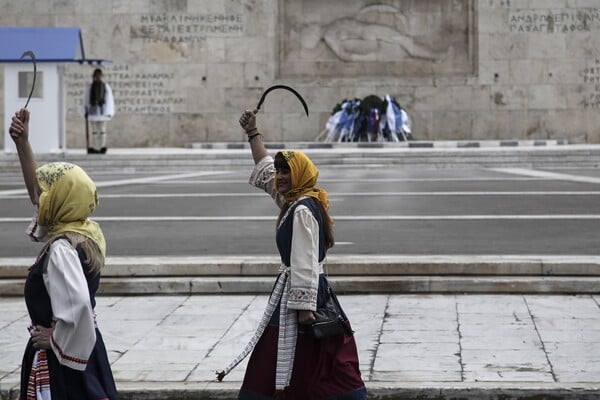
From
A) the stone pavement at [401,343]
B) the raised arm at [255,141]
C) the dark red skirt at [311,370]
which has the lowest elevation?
the stone pavement at [401,343]

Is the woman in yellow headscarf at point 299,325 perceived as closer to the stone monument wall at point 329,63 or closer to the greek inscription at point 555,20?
the stone monument wall at point 329,63

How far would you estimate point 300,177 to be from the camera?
20.0 feet

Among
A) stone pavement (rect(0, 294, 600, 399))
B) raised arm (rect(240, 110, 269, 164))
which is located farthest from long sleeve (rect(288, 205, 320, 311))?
stone pavement (rect(0, 294, 600, 399))

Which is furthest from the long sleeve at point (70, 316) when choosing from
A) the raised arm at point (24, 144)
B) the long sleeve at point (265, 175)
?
the long sleeve at point (265, 175)

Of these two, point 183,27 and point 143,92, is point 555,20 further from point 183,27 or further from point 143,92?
point 143,92

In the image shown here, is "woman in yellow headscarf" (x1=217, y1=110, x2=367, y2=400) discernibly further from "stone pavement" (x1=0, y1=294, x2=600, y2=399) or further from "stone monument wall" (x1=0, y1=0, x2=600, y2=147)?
"stone monument wall" (x1=0, y1=0, x2=600, y2=147)

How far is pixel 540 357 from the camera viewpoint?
8.00 m

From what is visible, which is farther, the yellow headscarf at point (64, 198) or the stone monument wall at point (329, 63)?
the stone monument wall at point (329, 63)

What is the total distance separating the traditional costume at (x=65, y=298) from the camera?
494 centimetres

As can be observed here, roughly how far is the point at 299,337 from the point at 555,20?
1151 inches

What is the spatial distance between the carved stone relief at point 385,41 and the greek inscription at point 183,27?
139 centimetres

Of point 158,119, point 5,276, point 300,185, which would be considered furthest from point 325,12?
point 300,185

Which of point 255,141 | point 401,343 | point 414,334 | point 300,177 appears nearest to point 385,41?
point 414,334

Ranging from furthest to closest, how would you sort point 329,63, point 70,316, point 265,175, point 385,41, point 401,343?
1. point 329,63
2. point 385,41
3. point 401,343
4. point 265,175
5. point 70,316
